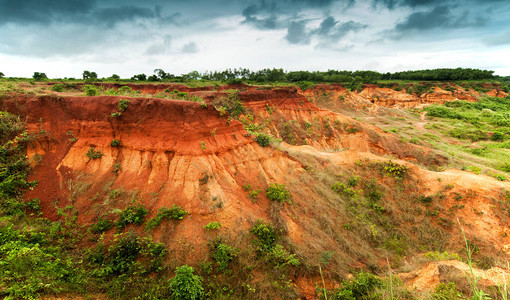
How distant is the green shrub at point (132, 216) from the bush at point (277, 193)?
5.56 metres

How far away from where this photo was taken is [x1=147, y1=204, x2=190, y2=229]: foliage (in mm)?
8945

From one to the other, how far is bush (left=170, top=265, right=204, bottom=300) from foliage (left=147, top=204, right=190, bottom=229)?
2123mm

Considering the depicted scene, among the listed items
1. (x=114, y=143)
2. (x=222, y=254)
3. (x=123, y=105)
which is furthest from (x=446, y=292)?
(x=123, y=105)

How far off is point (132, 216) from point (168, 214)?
50.6 inches

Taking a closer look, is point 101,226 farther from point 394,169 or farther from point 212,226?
point 394,169

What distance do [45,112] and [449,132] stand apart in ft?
147

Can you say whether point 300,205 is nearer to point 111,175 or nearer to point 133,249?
point 133,249

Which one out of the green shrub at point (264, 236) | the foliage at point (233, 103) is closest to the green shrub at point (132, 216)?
the green shrub at point (264, 236)

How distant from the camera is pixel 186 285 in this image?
725cm

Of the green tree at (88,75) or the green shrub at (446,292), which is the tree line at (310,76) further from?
the green shrub at (446,292)

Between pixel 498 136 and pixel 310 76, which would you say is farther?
pixel 310 76

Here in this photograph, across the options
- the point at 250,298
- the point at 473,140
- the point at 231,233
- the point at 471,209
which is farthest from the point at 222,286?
the point at 473,140

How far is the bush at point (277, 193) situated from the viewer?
455 inches

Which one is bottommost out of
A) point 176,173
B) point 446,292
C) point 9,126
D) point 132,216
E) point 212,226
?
point 446,292
